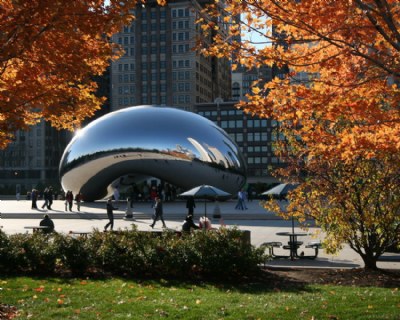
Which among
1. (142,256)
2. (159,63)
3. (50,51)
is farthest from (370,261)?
(159,63)

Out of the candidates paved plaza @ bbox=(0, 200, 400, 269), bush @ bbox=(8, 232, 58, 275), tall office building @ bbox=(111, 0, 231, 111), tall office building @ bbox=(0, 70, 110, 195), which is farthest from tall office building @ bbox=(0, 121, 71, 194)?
bush @ bbox=(8, 232, 58, 275)

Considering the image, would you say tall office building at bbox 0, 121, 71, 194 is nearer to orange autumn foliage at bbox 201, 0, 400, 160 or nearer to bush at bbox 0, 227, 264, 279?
bush at bbox 0, 227, 264, 279

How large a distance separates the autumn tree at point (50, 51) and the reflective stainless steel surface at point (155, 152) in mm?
25249

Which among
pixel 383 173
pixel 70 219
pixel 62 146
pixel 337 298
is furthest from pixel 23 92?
pixel 62 146

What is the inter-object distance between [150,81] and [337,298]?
11802 centimetres

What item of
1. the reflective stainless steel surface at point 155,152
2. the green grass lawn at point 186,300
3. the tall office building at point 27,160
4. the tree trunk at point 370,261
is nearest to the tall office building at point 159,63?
the tall office building at point 27,160

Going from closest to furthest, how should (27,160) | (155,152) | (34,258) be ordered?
(34,258) < (155,152) < (27,160)

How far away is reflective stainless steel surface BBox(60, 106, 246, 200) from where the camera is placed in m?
36.2

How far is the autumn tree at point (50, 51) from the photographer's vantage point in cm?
807

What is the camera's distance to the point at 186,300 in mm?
9398

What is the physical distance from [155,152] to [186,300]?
1074 inches

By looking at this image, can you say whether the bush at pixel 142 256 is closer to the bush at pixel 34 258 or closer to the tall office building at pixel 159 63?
the bush at pixel 34 258

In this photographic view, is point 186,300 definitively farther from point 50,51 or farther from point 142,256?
point 50,51

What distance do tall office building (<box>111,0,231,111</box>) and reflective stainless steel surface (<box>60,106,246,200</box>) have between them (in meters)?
84.8
